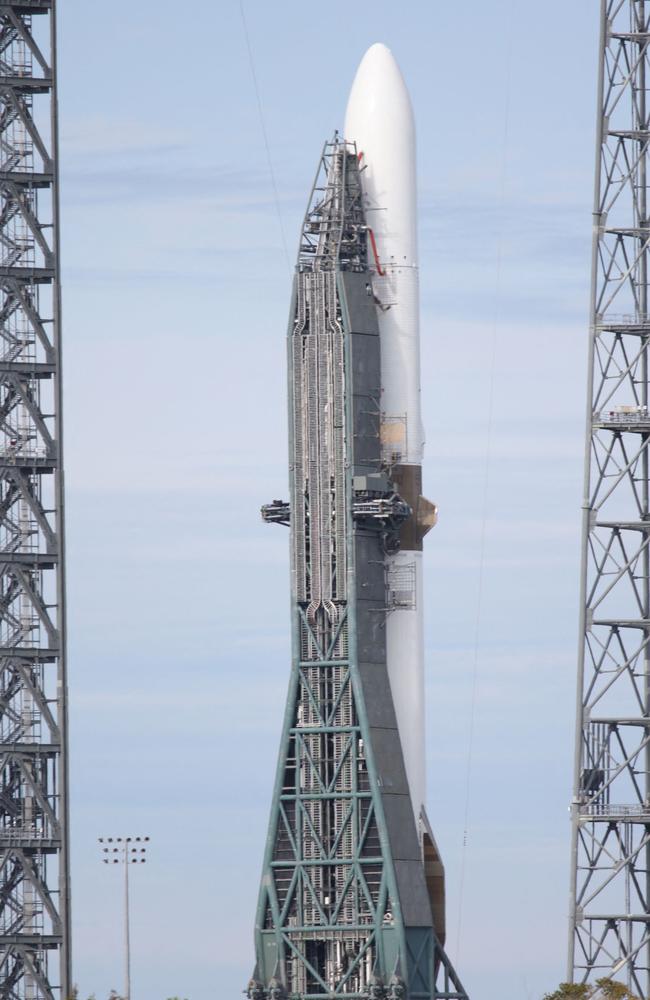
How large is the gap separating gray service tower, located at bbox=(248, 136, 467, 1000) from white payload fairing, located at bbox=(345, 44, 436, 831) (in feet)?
1.47

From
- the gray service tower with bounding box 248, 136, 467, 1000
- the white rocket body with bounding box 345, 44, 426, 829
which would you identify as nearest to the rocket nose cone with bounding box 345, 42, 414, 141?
the white rocket body with bounding box 345, 44, 426, 829

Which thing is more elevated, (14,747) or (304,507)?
(304,507)

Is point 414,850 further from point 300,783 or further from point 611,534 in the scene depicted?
point 611,534

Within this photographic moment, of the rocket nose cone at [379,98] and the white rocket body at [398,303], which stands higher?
the rocket nose cone at [379,98]

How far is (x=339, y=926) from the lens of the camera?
106625 mm

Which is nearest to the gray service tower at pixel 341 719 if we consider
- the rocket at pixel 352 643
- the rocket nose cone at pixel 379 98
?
the rocket at pixel 352 643

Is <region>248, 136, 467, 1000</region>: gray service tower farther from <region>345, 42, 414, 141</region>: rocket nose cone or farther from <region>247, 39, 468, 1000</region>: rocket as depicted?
<region>345, 42, 414, 141</region>: rocket nose cone

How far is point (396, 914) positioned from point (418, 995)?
255 centimetres

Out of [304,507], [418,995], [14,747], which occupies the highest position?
[304,507]

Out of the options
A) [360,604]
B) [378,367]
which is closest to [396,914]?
[360,604]

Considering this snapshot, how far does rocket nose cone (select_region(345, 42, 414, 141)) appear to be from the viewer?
11119 centimetres

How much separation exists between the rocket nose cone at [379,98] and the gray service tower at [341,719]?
3.22 metres

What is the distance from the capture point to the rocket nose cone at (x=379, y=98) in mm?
111188

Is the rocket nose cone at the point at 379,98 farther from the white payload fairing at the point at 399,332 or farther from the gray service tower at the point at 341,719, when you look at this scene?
the gray service tower at the point at 341,719
